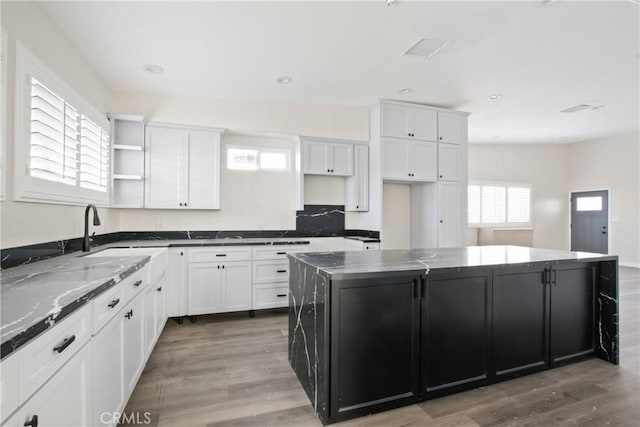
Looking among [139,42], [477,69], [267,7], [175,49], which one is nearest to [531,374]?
[477,69]

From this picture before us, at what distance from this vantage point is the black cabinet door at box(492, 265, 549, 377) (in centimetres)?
221

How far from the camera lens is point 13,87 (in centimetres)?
191

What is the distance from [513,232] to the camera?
688cm

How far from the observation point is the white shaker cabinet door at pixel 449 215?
185 inches

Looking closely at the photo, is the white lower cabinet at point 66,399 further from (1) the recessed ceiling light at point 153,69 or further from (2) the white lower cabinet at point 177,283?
(1) the recessed ceiling light at point 153,69

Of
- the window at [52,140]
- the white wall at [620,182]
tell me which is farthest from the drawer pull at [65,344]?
the white wall at [620,182]

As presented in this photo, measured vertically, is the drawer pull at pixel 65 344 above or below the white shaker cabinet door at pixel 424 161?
below

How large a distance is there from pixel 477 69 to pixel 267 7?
97.4 inches

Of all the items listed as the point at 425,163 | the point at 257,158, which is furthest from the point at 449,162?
the point at 257,158

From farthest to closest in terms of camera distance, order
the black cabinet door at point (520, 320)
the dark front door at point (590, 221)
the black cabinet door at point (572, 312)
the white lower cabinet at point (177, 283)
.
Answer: the dark front door at point (590, 221)
the white lower cabinet at point (177, 283)
the black cabinet door at point (572, 312)
the black cabinet door at point (520, 320)

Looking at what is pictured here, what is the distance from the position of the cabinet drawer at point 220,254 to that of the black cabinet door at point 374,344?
2201 millimetres

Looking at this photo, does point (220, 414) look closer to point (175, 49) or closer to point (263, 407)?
point (263, 407)

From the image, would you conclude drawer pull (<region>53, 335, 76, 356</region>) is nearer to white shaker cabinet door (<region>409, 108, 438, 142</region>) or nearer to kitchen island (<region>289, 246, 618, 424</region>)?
kitchen island (<region>289, 246, 618, 424</region>)

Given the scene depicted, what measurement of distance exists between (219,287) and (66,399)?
251 cm
